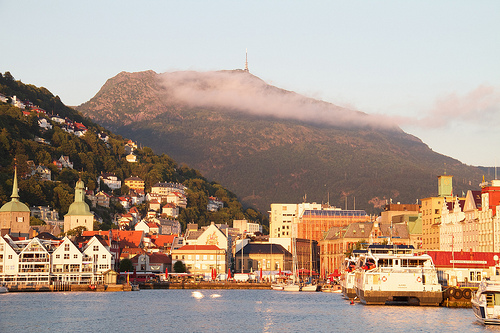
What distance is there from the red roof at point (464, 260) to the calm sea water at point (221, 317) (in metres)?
16.7

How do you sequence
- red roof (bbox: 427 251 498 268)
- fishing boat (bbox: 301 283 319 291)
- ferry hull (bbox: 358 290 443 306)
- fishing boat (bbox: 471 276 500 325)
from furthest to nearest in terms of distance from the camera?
fishing boat (bbox: 301 283 319 291)
red roof (bbox: 427 251 498 268)
ferry hull (bbox: 358 290 443 306)
fishing boat (bbox: 471 276 500 325)

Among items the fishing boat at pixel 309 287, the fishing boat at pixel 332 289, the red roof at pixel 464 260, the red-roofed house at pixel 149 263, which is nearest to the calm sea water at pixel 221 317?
the red roof at pixel 464 260

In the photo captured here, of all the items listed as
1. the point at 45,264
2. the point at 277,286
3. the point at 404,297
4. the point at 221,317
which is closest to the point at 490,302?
the point at 404,297

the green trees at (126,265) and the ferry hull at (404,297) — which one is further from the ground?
the green trees at (126,265)

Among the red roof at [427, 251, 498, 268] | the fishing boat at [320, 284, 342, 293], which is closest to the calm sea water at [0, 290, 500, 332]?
the red roof at [427, 251, 498, 268]

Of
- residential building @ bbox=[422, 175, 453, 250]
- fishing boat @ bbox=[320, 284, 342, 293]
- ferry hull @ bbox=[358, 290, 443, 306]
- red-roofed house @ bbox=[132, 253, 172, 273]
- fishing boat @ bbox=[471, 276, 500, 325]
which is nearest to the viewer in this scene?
fishing boat @ bbox=[471, 276, 500, 325]

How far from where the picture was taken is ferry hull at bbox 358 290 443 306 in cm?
9606

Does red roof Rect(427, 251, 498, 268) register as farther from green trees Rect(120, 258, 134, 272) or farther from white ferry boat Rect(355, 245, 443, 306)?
green trees Rect(120, 258, 134, 272)

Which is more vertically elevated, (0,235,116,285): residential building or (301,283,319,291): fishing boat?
(0,235,116,285): residential building

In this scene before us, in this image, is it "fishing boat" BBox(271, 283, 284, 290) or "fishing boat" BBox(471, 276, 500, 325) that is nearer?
"fishing boat" BBox(471, 276, 500, 325)

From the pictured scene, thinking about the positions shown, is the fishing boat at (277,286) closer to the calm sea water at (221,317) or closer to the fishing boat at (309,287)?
the fishing boat at (309,287)

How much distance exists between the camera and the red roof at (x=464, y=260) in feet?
402

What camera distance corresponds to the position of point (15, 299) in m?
127

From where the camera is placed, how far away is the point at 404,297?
321 feet
